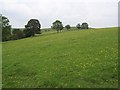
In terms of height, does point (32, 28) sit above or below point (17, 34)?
above

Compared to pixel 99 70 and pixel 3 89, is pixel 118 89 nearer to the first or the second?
pixel 99 70

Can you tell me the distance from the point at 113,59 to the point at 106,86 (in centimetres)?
812

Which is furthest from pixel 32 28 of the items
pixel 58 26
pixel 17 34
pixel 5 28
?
pixel 58 26

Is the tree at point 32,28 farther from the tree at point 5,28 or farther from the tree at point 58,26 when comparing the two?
the tree at point 58,26

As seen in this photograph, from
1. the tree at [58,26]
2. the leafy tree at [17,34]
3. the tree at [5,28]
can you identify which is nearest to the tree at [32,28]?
the leafy tree at [17,34]

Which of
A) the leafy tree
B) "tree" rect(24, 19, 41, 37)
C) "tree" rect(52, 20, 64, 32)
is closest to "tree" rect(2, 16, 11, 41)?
the leafy tree

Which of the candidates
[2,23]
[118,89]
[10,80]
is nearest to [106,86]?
[118,89]

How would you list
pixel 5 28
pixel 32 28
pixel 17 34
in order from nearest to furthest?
pixel 5 28
pixel 17 34
pixel 32 28

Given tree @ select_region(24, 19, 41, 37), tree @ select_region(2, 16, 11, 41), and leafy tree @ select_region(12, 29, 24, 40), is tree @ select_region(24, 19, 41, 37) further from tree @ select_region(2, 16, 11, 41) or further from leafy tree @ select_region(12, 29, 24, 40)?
tree @ select_region(2, 16, 11, 41)

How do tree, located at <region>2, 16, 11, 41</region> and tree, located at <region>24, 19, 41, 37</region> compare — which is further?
tree, located at <region>24, 19, 41, 37</region>

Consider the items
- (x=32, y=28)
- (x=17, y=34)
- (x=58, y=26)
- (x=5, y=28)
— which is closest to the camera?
(x=5, y=28)

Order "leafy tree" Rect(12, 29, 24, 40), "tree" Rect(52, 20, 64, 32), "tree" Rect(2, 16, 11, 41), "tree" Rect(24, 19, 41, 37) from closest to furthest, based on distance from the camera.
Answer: "tree" Rect(2, 16, 11, 41) < "leafy tree" Rect(12, 29, 24, 40) < "tree" Rect(24, 19, 41, 37) < "tree" Rect(52, 20, 64, 32)

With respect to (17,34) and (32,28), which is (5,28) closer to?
(17,34)

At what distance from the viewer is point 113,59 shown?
2292cm
